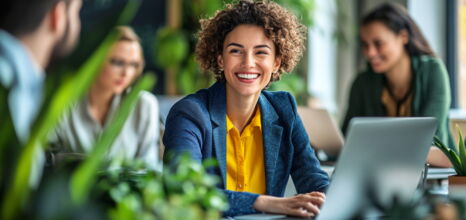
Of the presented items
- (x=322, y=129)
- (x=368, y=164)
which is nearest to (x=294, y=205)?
(x=368, y=164)

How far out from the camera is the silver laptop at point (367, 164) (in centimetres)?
146

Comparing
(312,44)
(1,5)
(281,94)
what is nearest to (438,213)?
(1,5)

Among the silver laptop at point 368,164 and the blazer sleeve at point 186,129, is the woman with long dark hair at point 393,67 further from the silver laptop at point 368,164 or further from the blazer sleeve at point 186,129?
the silver laptop at point 368,164

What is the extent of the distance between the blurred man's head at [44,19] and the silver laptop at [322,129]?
189cm

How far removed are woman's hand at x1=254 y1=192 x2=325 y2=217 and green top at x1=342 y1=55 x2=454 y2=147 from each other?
1.69 metres

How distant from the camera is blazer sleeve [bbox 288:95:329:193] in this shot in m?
2.21

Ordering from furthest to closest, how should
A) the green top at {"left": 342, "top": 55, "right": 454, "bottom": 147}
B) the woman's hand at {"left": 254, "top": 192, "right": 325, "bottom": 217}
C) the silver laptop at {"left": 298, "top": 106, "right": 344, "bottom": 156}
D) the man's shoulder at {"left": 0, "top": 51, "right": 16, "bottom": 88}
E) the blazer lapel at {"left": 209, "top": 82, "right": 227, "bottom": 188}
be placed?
the green top at {"left": 342, "top": 55, "right": 454, "bottom": 147} → the silver laptop at {"left": 298, "top": 106, "right": 344, "bottom": 156} → the blazer lapel at {"left": 209, "top": 82, "right": 227, "bottom": 188} → the woman's hand at {"left": 254, "top": 192, "right": 325, "bottom": 217} → the man's shoulder at {"left": 0, "top": 51, "right": 16, "bottom": 88}

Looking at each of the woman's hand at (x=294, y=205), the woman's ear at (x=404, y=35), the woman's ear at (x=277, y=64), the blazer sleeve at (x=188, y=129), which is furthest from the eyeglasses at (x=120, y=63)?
the woman's hand at (x=294, y=205)

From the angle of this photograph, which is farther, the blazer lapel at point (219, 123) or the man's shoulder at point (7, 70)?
the blazer lapel at point (219, 123)

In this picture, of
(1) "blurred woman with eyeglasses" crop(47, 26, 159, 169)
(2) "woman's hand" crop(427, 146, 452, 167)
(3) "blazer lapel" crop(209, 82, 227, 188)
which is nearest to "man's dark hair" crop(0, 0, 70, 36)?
(3) "blazer lapel" crop(209, 82, 227, 188)

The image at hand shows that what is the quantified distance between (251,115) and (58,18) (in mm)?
1066

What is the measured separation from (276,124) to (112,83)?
5.32ft

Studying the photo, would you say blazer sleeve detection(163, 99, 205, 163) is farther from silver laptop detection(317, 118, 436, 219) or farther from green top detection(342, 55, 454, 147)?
green top detection(342, 55, 454, 147)

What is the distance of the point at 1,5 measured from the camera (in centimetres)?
136
